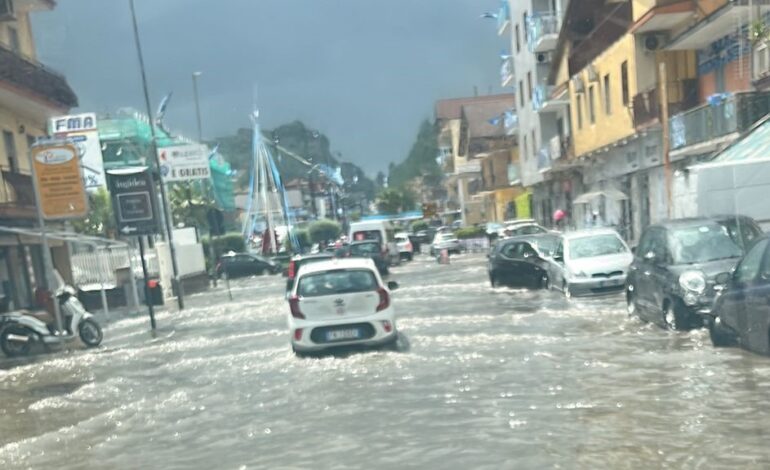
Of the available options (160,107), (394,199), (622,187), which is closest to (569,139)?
(622,187)

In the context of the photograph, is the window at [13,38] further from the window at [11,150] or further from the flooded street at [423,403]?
the flooded street at [423,403]

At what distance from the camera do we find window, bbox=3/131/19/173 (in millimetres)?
23413

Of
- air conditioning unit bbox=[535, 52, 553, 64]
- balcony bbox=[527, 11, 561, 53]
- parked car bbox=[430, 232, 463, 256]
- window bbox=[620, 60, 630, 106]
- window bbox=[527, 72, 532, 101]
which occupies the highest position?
balcony bbox=[527, 11, 561, 53]

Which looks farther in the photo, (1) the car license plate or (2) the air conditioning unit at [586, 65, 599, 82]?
(2) the air conditioning unit at [586, 65, 599, 82]

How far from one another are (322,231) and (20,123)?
2034 inches

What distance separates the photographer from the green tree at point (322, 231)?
248 ft

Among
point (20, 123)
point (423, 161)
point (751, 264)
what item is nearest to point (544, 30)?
point (20, 123)

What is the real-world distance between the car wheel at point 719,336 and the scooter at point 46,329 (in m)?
12.8

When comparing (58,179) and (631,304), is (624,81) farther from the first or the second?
(58,179)

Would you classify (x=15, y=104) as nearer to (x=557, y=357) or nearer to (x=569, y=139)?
(x=557, y=357)

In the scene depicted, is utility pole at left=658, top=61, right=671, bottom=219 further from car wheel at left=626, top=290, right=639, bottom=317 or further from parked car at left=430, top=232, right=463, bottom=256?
parked car at left=430, top=232, right=463, bottom=256

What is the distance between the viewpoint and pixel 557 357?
10914mm

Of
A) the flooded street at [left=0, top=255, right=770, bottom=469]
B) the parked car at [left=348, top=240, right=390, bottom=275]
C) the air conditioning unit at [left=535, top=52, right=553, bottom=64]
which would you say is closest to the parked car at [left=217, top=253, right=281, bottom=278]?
the parked car at [left=348, top=240, right=390, bottom=275]

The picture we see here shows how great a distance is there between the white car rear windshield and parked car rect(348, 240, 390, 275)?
62.8ft
